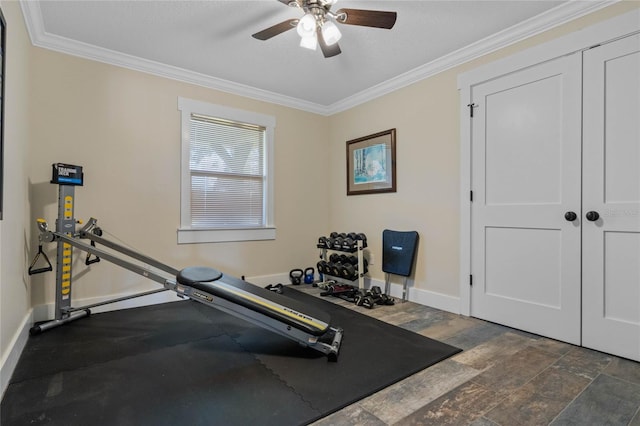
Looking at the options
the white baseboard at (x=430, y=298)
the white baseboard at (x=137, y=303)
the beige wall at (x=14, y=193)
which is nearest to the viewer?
the beige wall at (x=14, y=193)

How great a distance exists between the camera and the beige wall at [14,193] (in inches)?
76.0

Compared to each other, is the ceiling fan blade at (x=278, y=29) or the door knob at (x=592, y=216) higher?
the ceiling fan blade at (x=278, y=29)

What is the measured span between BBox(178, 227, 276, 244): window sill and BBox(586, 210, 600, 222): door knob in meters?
3.38

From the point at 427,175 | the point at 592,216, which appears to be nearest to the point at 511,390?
the point at 592,216

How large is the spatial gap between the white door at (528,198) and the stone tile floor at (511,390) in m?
0.37

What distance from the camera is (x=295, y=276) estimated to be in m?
4.55

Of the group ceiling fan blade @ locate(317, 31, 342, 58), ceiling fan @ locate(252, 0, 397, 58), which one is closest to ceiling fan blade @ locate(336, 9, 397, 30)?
ceiling fan @ locate(252, 0, 397, 58)

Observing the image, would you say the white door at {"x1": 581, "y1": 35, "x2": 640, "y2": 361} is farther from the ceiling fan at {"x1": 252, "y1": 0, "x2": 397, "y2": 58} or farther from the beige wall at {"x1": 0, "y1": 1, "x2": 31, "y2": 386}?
the beige wall at {"x1": 0, "y1": 1, "x2": 31, "y2": 386}

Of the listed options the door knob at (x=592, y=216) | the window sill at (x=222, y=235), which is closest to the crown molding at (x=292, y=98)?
the door knob at (x=592, y=216)

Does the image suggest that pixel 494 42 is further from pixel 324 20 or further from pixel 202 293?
pixel 202 293

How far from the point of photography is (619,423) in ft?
5.13

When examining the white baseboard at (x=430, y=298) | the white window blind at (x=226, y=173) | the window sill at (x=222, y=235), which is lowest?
the white baseboard at (x=430, y=298)

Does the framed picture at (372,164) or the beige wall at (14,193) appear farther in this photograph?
the framed picture at (372,164)

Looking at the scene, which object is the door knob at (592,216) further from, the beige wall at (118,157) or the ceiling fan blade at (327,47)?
the beige wall at (118,157)
